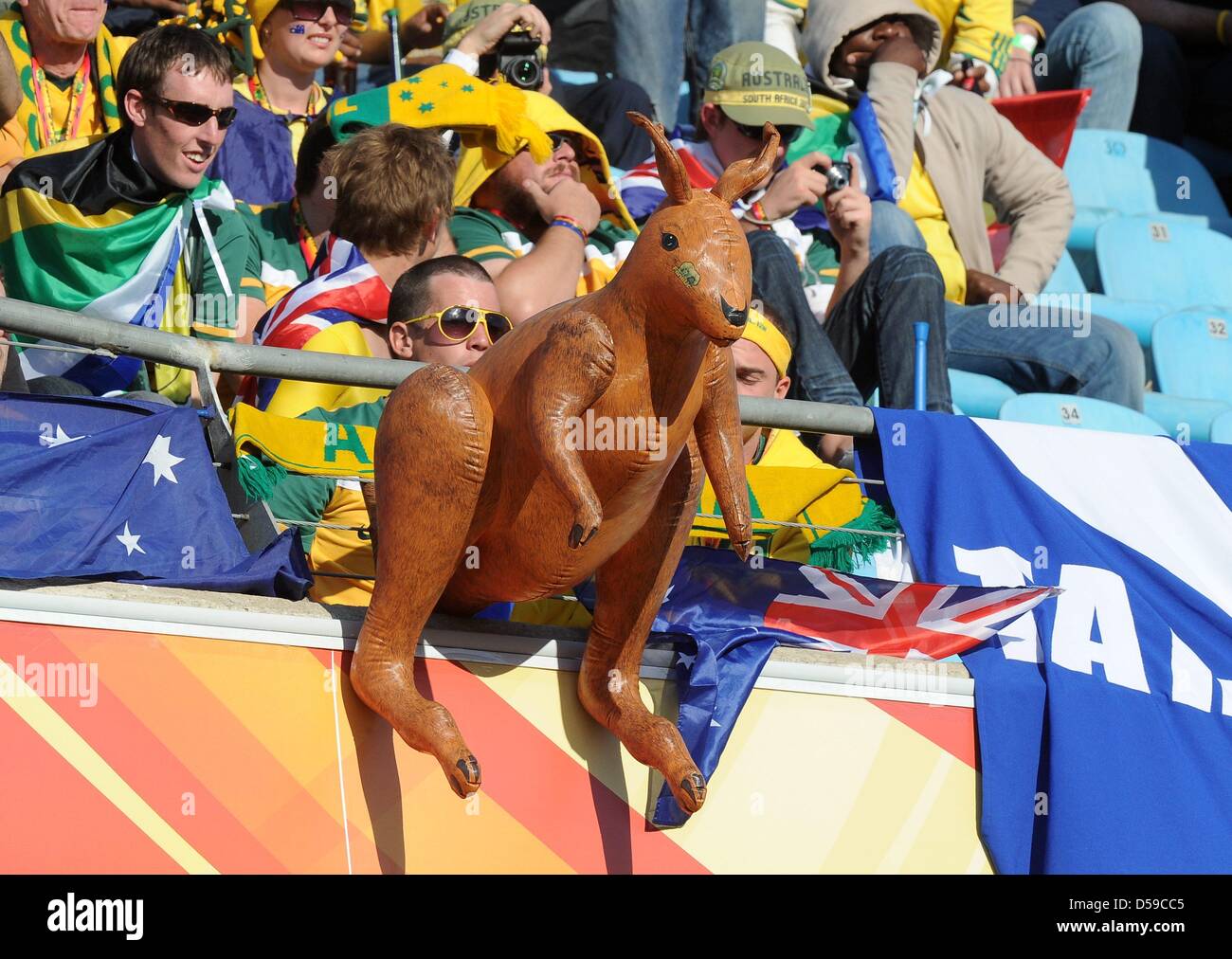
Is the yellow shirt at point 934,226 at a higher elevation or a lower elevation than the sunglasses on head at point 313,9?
lower

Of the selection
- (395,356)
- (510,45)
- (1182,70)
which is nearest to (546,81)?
(510,45)

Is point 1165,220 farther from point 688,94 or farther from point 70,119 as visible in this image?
point 70,119

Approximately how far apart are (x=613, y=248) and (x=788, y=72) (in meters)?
0.98

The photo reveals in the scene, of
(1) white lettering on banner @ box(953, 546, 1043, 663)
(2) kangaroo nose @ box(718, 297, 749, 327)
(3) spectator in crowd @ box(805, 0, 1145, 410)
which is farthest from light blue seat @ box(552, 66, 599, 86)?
(2) kangaroo nose @ box(718, 297, 749, 327)

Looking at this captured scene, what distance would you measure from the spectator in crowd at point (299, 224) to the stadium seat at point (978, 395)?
2.21 m

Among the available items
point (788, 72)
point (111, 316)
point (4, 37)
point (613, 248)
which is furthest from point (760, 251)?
point (4, 37)

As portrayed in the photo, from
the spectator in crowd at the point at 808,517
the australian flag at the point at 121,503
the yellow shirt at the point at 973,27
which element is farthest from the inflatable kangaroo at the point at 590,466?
the yellow shirt at the point at 973,27

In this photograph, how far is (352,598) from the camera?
140 inches

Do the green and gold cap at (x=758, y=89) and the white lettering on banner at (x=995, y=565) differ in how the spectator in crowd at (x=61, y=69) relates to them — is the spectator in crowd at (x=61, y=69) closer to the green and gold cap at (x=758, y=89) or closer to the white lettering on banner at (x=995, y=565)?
the green and gold cap at (x=758, y=89)

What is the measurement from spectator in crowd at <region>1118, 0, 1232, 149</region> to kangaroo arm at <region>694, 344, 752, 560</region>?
6.88 m

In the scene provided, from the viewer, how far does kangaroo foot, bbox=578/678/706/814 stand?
2.92 m

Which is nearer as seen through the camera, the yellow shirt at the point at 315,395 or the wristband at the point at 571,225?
the yellow shirt at the point at 315,395

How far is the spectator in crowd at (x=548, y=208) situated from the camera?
491cm

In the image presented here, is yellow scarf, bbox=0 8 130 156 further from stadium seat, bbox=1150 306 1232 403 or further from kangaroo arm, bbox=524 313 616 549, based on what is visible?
stadium seat, bbox=1150 306 1232 403
